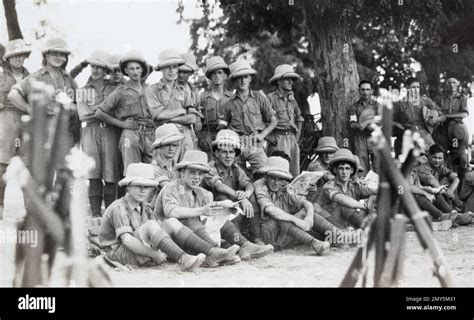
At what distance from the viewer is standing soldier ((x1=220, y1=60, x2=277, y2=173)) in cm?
836

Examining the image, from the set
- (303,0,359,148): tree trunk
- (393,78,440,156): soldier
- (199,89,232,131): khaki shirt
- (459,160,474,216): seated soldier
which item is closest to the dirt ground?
(199,89,232,131): khaki shirt

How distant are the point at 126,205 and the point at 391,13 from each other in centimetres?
440

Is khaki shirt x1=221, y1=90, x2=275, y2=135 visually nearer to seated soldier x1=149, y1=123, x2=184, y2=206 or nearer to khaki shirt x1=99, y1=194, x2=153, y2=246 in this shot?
seated soldier x1=149, y1=123, x2=184, y2=206

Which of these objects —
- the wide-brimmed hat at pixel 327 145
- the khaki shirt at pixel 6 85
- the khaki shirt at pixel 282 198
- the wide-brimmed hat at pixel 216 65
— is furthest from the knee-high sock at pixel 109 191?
the wide-brimmed hat at pixel 327 145

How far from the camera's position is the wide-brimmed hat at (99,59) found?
7.87 meters

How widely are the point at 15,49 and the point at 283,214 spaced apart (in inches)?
117

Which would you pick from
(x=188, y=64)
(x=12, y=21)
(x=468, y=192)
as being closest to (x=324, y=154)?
(x=188, y=64)

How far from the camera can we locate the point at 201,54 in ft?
46.1

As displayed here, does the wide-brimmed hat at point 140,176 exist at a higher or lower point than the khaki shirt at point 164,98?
lower

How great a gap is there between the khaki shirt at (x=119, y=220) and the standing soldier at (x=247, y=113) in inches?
66.7

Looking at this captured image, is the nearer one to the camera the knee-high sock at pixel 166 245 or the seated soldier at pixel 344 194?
the knee-high sock at pixel 166 245

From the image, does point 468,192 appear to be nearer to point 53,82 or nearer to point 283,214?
point 283,214

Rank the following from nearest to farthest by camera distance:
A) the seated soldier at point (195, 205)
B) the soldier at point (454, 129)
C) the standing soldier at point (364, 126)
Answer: the seated soldier at point (195, 205) → the standing soldier at point (364, 126) → the soldier at point (454, 129)

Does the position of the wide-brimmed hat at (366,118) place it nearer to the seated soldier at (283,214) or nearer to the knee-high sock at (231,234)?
the seated soldier at (283,214)
